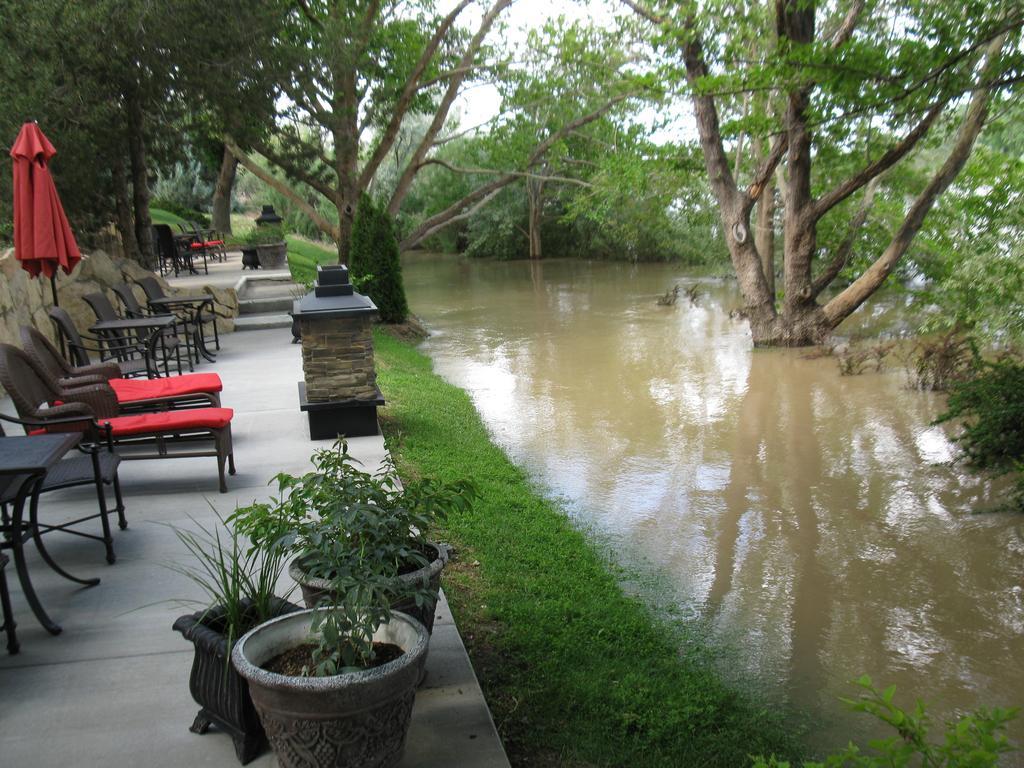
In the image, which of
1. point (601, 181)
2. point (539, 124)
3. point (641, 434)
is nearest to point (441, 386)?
point (641, 434)

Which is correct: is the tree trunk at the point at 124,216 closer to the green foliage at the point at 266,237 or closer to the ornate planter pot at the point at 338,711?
the green foliage at the point at 266,237

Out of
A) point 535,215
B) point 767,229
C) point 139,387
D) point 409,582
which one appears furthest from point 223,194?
point 409,582

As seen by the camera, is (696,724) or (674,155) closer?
(696,724)

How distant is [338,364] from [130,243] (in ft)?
30.7

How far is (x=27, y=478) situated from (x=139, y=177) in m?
11.8

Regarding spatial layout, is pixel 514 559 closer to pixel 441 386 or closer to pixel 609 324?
pixel 441 386

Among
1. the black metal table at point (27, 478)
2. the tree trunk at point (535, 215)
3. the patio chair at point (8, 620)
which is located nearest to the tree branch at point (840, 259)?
the black metal table at point (27, 478)

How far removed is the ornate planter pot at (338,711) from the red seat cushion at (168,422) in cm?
294

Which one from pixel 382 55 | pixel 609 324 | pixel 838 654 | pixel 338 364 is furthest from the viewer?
pixel 382 55

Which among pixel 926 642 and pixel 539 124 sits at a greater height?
pixel 539 124

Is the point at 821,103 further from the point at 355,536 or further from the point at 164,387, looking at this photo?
the point at 355,536

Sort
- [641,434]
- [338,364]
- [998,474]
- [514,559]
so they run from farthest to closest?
[641,434], [998,474], [338,364], [514,559]


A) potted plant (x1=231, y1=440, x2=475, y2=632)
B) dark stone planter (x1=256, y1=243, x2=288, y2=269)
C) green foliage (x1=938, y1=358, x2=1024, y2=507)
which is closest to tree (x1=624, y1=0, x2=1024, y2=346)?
green foliage (x1=938, y1=358, x2=1024, y2=507)

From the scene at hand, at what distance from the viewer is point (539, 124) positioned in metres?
20.6
